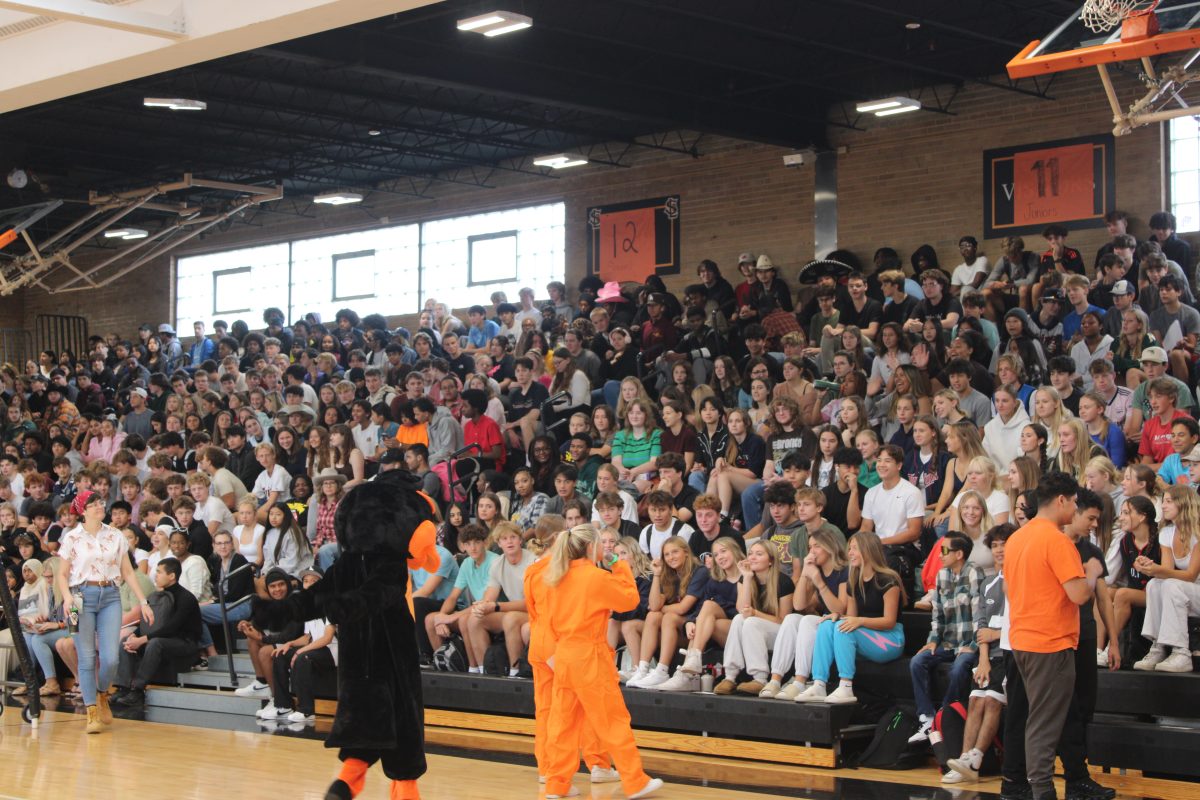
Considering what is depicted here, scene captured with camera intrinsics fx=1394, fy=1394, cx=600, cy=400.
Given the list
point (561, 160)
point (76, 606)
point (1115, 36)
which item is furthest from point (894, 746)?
point (561, 160)

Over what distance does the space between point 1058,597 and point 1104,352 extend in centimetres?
509

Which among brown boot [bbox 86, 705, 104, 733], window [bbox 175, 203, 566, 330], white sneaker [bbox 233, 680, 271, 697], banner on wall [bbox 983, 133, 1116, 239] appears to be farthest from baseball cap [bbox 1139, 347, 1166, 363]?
window [bbox 175, 203, 566, 330]

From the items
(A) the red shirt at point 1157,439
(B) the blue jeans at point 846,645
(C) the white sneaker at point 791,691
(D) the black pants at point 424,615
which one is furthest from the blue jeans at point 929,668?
(D) the black pants at point 424,615

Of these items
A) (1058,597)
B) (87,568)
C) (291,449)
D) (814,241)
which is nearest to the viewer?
(1058,597)

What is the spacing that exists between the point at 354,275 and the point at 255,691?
14.3 meters

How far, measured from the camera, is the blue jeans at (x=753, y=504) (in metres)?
10.4

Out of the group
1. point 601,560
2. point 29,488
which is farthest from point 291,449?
point 601,560

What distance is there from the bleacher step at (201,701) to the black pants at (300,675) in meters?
0.43

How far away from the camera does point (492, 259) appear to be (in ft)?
74.2

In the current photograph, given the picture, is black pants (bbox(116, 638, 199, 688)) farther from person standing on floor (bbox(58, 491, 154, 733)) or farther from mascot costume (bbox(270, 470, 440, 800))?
mascot costume (bbox(270, 470, 440, 800))

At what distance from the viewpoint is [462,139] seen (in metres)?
19.6

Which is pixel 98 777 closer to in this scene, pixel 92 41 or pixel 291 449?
pixel 92 41

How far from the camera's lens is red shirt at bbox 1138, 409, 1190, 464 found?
9391 millimetres

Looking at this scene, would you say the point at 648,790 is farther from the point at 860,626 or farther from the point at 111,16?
the point at 111,16
